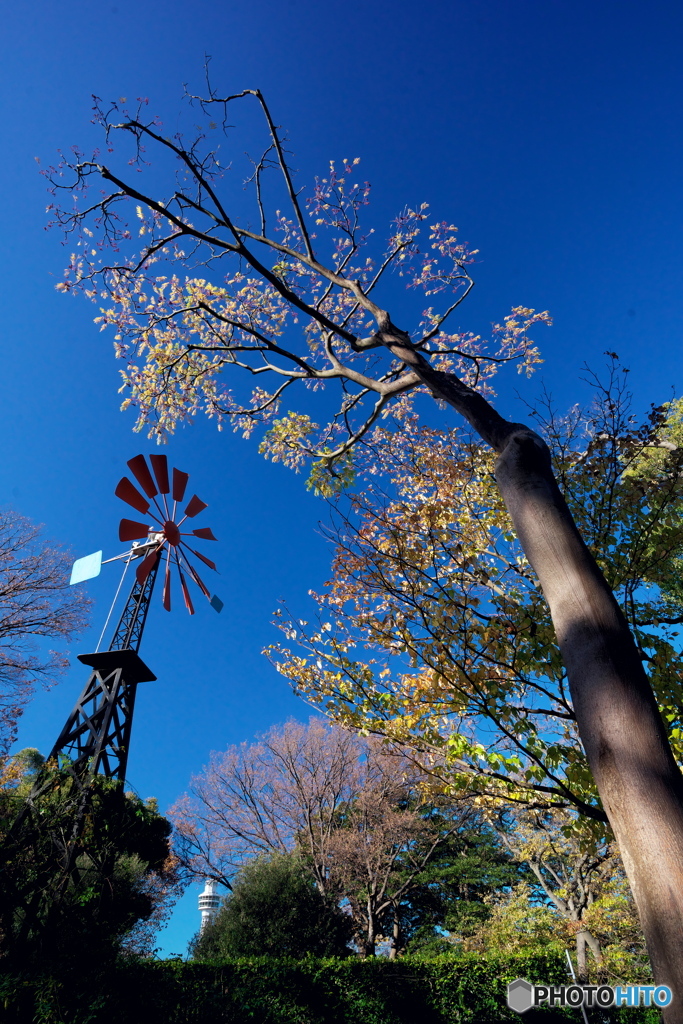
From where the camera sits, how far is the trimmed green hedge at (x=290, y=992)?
4281 millimetres

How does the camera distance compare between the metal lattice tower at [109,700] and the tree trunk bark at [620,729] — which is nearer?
the tree trunk bark at [620,729]

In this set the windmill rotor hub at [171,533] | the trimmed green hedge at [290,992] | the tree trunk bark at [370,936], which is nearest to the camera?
the trimmed green hedge at [290,992]

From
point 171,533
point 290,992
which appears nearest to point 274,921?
point 290,992

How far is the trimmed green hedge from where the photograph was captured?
169 inches

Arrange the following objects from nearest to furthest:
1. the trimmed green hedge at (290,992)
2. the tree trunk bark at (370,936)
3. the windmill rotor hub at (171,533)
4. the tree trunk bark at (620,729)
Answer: the tree trunk bark at (620,729) < the trimmed green hedge at (290,992) < the windmill rotor hub at (171,533) < the tree trunk bark at (370,936)

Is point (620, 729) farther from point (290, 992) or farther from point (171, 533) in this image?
point (290, 992)

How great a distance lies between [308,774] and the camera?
16625 mm

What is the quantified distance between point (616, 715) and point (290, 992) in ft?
30.1

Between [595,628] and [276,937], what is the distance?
1416cm

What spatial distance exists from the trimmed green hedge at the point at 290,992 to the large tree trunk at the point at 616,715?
15.5ft

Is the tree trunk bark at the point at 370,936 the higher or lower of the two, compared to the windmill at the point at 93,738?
lower
